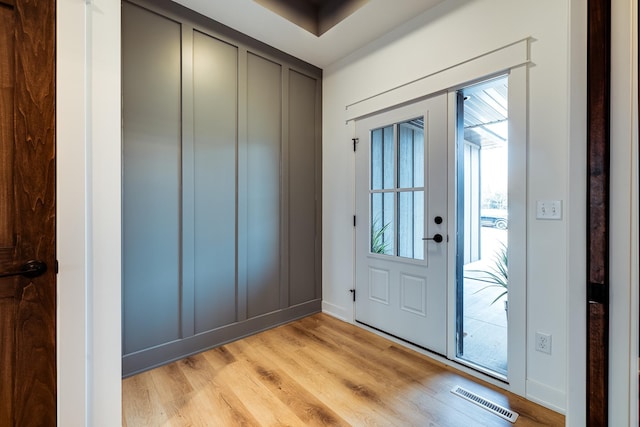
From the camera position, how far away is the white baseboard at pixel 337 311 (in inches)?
115

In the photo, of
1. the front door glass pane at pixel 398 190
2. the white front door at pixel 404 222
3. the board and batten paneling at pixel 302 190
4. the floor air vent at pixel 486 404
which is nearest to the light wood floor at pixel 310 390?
the floor air vent at pixel 486 404

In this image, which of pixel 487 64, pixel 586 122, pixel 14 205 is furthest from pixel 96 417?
pixel 487 64

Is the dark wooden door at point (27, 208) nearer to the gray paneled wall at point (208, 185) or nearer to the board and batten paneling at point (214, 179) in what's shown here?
the gray paneled wall at point (208, 185)

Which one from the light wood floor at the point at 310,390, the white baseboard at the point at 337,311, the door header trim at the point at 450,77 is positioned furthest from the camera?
the white baseboard at the point at 337,311

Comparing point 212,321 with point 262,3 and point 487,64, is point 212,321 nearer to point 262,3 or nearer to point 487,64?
point 262,3

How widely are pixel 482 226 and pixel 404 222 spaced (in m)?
4.87

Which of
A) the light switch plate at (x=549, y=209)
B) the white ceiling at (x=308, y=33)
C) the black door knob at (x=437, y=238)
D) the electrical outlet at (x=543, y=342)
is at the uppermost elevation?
the white ceiling at (x=308, y=33)

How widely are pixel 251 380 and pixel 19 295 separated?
1.36 metres

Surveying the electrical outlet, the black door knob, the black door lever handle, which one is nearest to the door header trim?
the black door knob

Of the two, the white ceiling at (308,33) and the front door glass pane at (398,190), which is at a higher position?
the white ceiling at (308,33)

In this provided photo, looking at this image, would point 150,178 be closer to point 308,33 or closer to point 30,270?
point 30,270

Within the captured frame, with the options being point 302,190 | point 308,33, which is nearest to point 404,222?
point 302,190

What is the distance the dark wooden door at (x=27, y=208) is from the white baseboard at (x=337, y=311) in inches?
89.2

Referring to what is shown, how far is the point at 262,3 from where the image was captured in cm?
222
